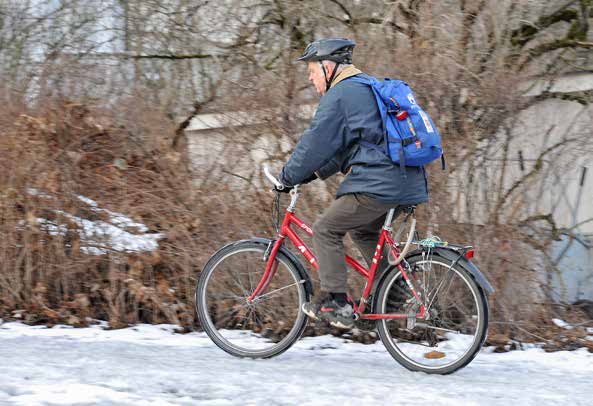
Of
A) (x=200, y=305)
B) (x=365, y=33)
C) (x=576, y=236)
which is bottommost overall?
(x=200, y=305)


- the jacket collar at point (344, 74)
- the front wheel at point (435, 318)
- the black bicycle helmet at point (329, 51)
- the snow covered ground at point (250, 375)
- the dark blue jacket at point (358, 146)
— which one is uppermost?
the black bicycle helmet at point (329, 51)

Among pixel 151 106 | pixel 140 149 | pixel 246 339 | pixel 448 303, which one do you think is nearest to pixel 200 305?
pixel 246 339

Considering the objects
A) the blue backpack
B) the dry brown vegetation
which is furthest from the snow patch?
the blue backpack

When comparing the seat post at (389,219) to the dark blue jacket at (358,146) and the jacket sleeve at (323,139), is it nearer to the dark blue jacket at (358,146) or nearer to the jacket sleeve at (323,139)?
the dark blue jacket at (358,146)

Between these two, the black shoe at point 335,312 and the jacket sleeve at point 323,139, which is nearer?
the jacket sleeve at point 323,139

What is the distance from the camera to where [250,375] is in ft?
17.3

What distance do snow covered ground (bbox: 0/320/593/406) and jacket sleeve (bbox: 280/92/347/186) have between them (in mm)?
1332

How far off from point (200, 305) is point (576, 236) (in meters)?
3.31

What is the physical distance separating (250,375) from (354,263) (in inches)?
40.1

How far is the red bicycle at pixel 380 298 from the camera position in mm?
5266

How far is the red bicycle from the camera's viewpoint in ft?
17.3

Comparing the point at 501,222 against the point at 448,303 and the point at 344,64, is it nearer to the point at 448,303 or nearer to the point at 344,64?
the point at 448,303

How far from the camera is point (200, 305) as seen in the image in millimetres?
5863

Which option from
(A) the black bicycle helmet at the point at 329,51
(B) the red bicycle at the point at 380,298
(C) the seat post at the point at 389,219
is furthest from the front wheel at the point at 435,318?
(A) the black bicycle helmet at the point at 329,51
